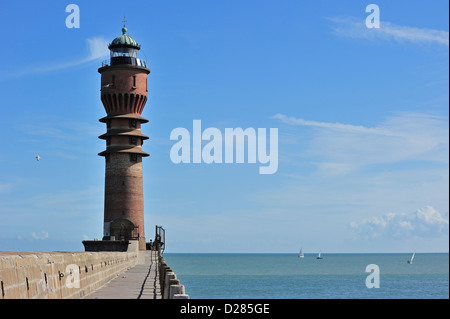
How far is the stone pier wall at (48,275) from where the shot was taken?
479 inches

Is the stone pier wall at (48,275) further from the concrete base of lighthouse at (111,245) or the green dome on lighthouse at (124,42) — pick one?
the green dome on lighthouse at (124,42)

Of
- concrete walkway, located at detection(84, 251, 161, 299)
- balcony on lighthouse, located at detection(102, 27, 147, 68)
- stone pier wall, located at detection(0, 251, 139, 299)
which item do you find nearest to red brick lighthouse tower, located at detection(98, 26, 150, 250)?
balcony on lighthouse, located at detection(102, 27, 147, 68)

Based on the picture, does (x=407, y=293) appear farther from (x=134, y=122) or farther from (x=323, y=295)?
(x=134, y=122)

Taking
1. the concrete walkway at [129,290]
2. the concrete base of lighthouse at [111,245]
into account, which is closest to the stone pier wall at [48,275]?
the concrete walkway at [129,290]

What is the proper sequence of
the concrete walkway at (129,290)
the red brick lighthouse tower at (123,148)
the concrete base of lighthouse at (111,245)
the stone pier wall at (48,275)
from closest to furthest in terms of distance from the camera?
the stone pier wall at (48,275)
the concrete walkway at (129,290)
the concrete base of lighthouse at (111,245)
the red brick lighthouse tower at (123,148)

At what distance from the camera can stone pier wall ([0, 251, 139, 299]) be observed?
39.9ft

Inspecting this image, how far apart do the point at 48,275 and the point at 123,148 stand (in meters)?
49.7

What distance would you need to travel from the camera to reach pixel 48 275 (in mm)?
15602

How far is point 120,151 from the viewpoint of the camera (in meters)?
64.6

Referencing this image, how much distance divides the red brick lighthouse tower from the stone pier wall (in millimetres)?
37509

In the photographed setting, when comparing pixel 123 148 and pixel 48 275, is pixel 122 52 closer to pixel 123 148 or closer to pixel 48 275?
pixel 123 148

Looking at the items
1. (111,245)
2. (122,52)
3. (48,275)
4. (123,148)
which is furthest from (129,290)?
(122,52)

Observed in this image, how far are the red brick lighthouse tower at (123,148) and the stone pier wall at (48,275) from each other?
37.5 meters
